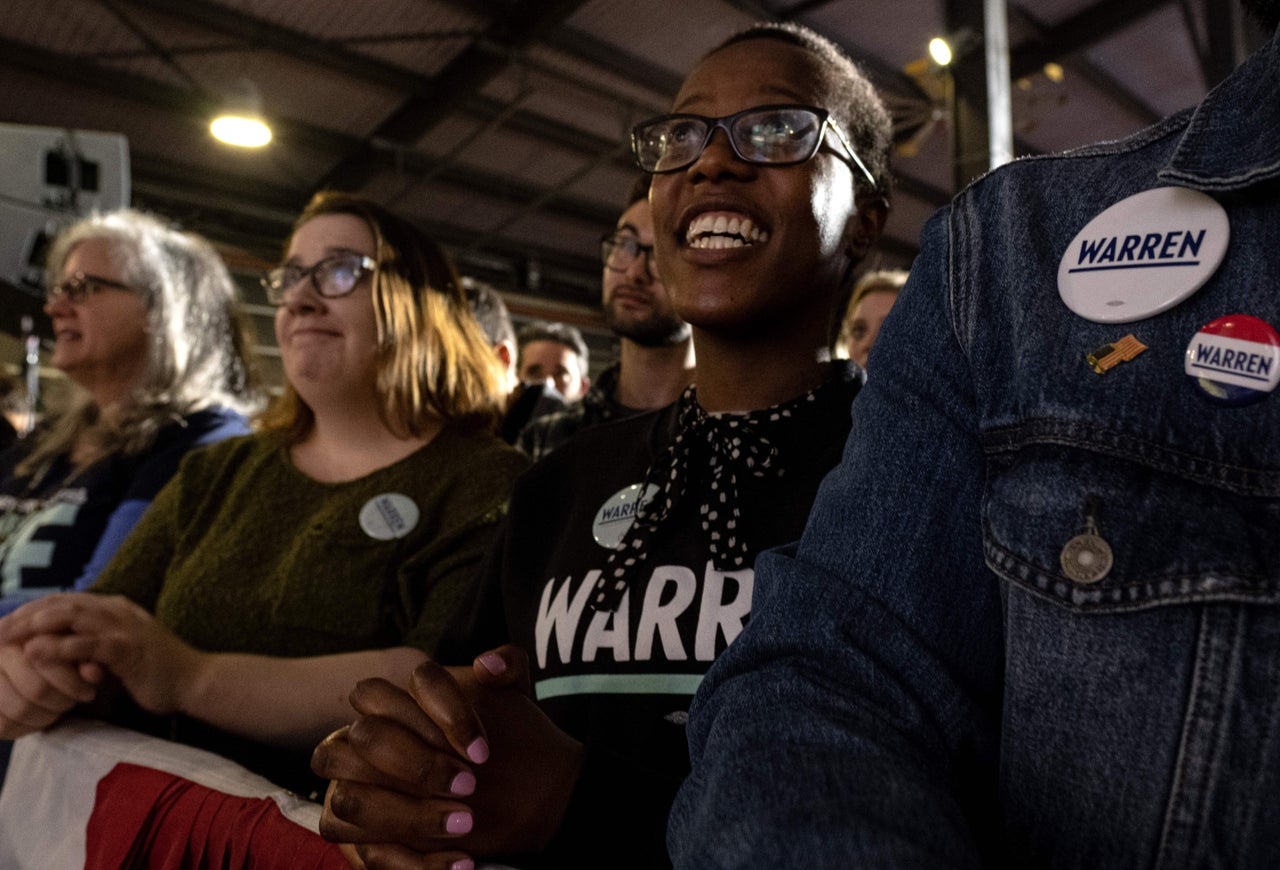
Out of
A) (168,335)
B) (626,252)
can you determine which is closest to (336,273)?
(168,335)

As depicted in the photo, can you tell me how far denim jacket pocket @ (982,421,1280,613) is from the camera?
55 cm

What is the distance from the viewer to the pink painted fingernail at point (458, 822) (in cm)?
74

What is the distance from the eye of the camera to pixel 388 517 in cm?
160

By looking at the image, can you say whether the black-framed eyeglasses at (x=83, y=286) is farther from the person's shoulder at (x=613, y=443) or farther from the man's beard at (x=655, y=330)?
the person's shoulder at (x=613, y=443)

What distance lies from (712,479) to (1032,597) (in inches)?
21.2

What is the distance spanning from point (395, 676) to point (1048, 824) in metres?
1.03

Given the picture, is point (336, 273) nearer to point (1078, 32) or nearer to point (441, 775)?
point (441, 775)

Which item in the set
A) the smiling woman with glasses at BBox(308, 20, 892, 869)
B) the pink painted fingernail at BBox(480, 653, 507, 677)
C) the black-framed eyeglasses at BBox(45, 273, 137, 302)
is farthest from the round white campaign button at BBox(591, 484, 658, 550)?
the black-framed eyeglasses at BBox(45, 273, 137, 302)

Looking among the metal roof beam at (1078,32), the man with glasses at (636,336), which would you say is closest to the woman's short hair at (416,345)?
the man with glasses at (636,336)

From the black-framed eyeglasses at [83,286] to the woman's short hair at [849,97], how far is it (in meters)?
1.90

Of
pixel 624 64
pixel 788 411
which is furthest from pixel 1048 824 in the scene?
pixel 624 64

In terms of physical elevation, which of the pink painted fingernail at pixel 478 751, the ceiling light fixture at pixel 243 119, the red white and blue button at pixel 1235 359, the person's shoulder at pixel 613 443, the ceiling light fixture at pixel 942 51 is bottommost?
the pink painted fingernail at pixel 478 751

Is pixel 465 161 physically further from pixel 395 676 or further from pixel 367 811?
pixel 367 811

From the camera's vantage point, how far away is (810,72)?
1.25 m
